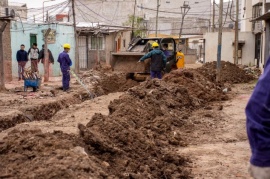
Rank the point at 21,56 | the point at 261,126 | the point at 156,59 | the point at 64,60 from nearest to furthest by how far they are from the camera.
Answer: the point at 261,126, the point at 64,60, the point at 156,59, the point at 21,56

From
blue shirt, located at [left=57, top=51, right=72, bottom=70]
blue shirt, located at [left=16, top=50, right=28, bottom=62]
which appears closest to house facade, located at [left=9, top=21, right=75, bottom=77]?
blue shirt, located at [left=16, top=50, right=28, bottom=62]

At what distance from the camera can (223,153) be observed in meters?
7.14

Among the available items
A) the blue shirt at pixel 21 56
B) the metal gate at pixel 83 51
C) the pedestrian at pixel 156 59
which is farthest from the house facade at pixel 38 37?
the pedestrian at pixel 156 59

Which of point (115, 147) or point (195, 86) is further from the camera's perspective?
point (195, 86)

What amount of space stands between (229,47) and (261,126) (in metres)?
34.3

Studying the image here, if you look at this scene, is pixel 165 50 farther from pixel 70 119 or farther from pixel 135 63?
pixel 70 119

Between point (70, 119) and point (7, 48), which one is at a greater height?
point (7, 48)

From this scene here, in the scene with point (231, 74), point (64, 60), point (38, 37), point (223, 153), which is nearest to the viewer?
point (223, 153)

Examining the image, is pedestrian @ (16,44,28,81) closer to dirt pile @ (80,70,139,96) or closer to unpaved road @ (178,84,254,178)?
dirt pile @ (80,70,139,96)

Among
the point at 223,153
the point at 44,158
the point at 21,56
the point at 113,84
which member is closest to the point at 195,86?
the point at 113,84

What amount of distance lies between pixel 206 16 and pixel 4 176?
2829 inches

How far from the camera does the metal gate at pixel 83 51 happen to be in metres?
29.1

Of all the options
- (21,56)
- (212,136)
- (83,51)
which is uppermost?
(83,51)

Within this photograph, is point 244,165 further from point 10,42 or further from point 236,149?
point 10,42
